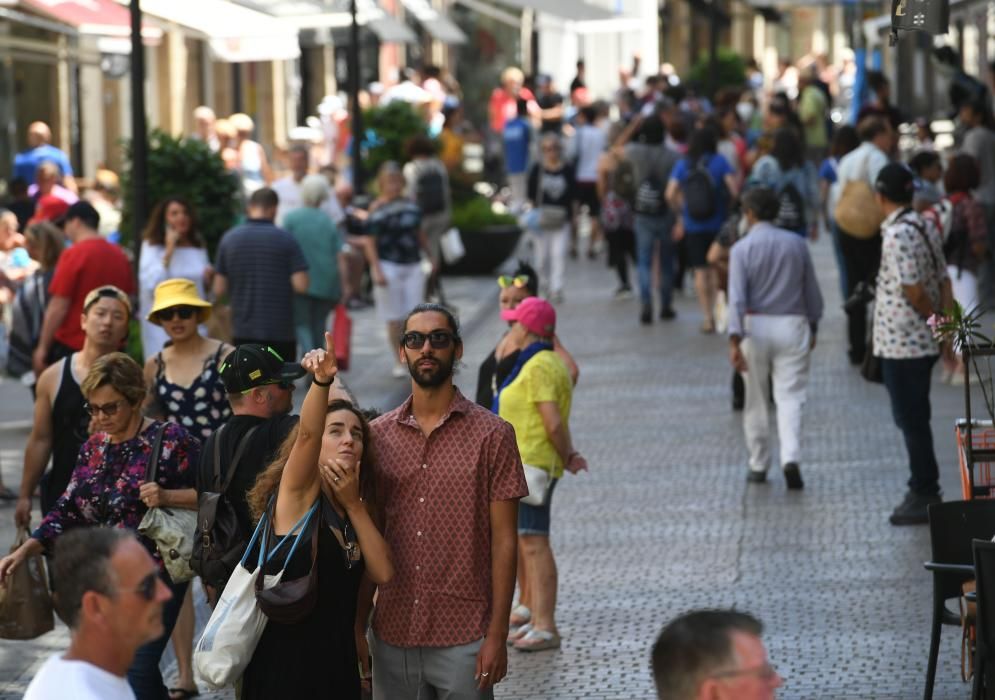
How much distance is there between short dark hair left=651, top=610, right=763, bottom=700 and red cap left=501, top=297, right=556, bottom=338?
4.46 metres

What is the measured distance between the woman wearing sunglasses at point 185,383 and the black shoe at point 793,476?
437 centimetres

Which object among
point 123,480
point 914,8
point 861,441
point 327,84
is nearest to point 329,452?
point 123,480

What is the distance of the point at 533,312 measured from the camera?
27.5 ft

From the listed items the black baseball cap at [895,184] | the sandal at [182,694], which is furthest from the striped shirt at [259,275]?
the sandal at [182,694]

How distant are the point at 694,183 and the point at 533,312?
31.6 feet

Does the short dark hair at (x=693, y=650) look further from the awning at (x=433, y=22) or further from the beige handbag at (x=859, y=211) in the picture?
the awning at (x=433, y=22)

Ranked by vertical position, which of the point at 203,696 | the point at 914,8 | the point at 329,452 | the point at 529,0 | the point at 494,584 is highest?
the point at 529,0

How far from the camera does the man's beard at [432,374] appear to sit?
18.9ft

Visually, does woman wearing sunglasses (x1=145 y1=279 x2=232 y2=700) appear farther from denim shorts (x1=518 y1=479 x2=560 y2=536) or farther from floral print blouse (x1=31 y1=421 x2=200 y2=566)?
denim shorts (x1=518 y1=479 x2=560 y2=536)

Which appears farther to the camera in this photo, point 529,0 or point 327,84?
point 327,84

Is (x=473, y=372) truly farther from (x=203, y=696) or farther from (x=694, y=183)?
(x=203, y=696)

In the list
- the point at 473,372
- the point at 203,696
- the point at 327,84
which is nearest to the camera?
the point at 203,696

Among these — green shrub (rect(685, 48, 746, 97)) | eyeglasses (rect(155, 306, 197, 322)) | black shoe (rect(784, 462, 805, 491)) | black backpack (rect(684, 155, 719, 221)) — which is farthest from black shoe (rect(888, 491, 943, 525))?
green shrub (rect(685, 48, 746, 97))

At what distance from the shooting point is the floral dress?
8.12 m
